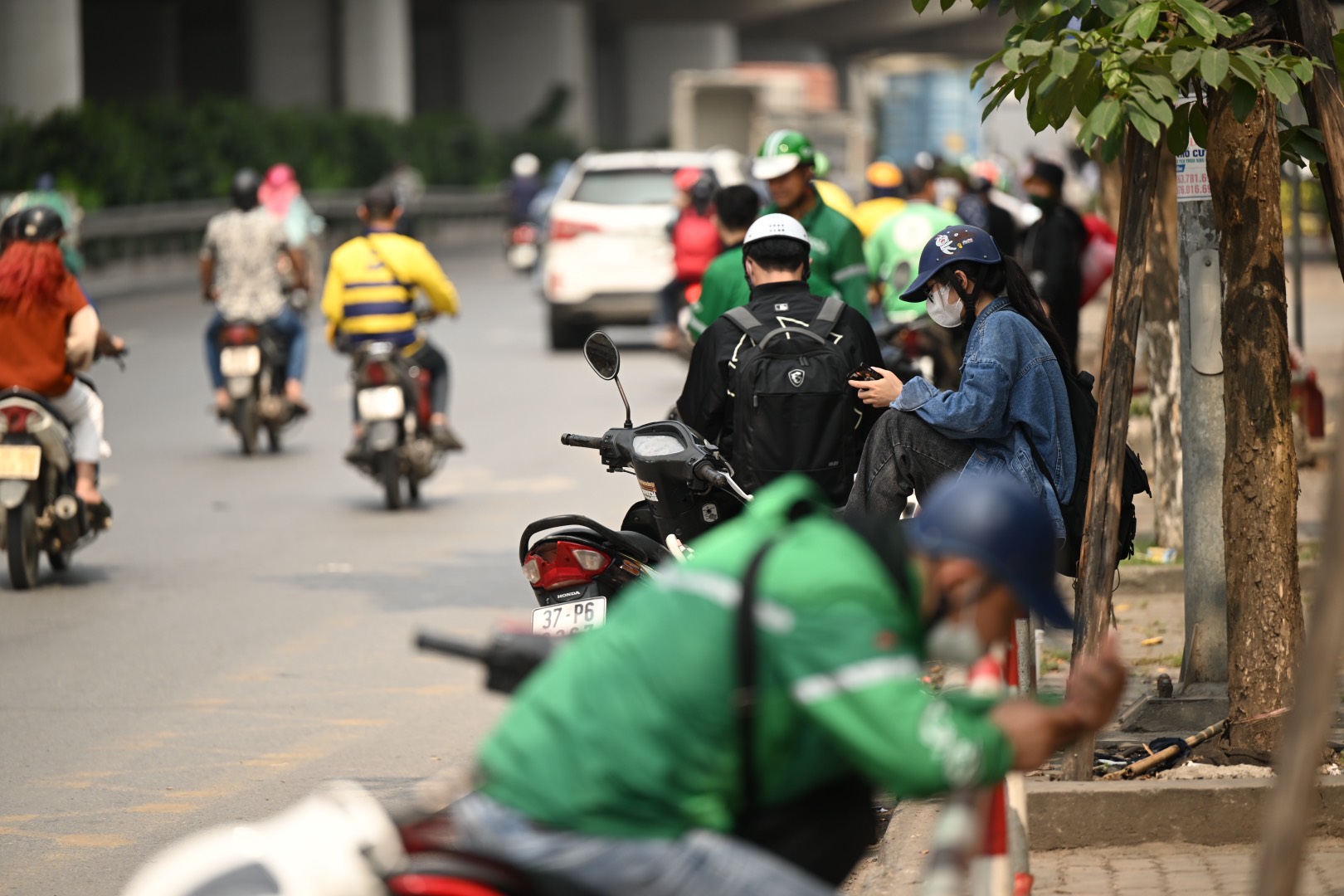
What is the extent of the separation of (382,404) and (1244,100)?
7.57m

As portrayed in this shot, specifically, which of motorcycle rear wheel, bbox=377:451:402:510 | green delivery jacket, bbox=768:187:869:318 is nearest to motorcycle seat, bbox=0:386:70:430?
motorcycle rear wheel, bbox=377:451:402:510

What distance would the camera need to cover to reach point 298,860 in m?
3.27

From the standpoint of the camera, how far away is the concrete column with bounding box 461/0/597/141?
213 ft

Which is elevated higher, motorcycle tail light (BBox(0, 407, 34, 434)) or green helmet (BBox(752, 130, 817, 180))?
green helmet (BBox(752, 130, 817, 180))

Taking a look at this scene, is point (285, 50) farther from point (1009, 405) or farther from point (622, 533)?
point (1009, 405)

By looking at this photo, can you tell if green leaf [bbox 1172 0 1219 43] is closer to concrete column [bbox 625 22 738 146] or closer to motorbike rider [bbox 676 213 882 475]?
motorbike rider [bbox 676 213 882 475]

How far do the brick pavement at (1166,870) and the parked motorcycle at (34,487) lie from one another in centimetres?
606

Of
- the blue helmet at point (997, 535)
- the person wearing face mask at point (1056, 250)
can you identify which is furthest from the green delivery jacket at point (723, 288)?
the blue helmet at point (997, 535)

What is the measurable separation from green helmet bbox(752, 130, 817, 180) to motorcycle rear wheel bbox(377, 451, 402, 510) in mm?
3542

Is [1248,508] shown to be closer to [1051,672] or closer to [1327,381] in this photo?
[1051,672]

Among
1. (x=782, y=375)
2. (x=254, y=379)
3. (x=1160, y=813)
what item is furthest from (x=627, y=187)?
(x=1160, y=813)

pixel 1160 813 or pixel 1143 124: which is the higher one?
pixel 1143 124

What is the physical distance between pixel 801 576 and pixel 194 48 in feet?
230

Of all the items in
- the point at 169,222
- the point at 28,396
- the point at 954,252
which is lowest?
the point at 28,396
